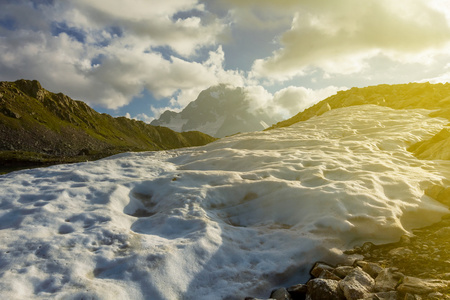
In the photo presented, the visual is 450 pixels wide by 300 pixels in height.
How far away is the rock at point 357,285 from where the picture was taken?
6.02 meters

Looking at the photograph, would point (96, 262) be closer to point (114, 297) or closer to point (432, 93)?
point (114, 297)

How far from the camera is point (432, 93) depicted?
50500mm

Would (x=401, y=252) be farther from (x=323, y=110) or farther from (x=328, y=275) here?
(x=323, y=110)

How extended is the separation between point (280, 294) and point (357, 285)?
6.11 feet

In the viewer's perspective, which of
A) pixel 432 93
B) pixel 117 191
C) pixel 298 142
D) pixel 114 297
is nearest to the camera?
pixel 114 297

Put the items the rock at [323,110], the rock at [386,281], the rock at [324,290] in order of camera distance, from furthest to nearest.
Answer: the rock at [323,110] < the rock at [386,281] < the rock at [324,290]

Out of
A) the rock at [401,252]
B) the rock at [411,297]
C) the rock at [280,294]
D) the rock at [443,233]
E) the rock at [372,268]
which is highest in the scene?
the rock at [443,233]

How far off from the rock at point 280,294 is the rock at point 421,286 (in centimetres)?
252

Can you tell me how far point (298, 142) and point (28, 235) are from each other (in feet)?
64.7

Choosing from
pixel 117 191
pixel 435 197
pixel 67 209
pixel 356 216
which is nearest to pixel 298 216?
pixel 356 216

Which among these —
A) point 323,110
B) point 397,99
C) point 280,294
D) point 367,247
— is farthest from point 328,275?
point 397,99

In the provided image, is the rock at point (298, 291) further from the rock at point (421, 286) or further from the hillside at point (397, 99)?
the hillside at point (397, 99)

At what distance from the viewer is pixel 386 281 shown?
663cm

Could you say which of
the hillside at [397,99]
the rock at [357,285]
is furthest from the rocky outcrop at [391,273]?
the hillside at [397,99]
